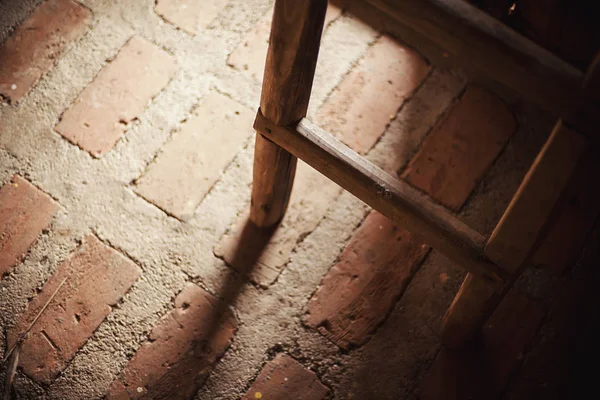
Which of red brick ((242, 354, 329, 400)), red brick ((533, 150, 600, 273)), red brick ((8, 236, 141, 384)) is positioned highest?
red brick ((533, 150, 600, 273))

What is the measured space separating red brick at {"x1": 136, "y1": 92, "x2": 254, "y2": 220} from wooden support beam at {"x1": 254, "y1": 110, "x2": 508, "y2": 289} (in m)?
0.62

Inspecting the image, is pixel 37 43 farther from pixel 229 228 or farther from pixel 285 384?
pixel 285 384

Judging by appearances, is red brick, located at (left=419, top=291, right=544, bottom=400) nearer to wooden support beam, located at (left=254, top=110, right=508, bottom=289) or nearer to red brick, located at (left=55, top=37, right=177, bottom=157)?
wooden support beam, located at (left=254, top=110, right=508, bottom=289)

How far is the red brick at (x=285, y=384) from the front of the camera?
1.50 metres

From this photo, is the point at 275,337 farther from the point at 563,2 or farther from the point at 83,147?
the point at 563,2

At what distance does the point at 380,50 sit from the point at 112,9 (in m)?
1.04

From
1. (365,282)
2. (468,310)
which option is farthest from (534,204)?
(365,282)

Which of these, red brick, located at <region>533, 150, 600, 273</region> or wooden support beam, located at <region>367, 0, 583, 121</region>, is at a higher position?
red brick, located at <region>533, 150, 600, 273</region>

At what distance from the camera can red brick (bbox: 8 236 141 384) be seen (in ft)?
4.92

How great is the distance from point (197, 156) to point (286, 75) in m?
0.81

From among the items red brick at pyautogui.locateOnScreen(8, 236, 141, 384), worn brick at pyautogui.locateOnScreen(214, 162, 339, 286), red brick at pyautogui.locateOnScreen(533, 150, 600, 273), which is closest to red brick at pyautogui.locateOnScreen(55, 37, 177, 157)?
red brick at pyautogui.locateOnScreen(8, 236, 141, 384)

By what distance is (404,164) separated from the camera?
177cm

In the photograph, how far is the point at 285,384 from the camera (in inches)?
59.5

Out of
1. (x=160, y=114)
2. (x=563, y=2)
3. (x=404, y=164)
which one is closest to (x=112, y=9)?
(x=160, y=114)
